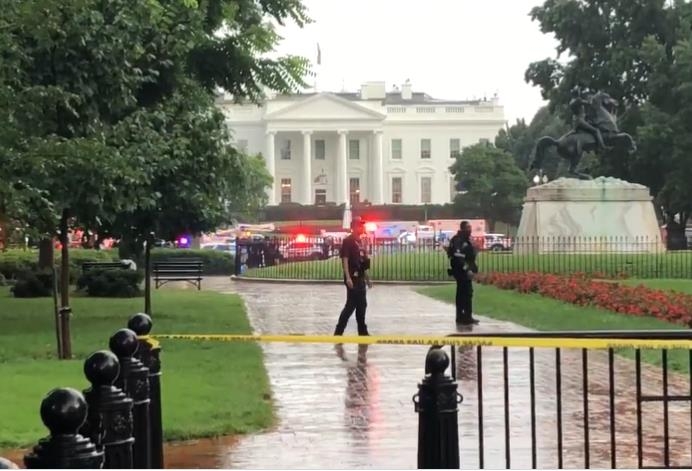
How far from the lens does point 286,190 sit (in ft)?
394

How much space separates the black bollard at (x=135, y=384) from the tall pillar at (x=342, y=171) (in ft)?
368

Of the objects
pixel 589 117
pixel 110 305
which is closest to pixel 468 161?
pixel 589 117

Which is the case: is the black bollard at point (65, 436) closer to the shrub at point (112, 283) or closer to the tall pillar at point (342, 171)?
the shrub at point (112, 283)

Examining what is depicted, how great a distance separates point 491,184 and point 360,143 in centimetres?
3557

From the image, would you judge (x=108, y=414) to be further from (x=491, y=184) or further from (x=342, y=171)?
(x=342, y=171)

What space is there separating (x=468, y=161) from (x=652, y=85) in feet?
130

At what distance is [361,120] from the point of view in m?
120

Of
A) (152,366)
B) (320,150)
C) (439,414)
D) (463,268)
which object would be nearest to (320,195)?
(320,150)

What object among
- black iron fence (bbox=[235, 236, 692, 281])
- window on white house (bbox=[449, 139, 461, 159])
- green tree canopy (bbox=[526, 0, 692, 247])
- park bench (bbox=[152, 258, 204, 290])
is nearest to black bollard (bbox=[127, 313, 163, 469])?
black iron fence (bbox=[235, 236, 692, 281])

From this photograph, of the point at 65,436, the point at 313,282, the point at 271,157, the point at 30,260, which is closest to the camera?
the point at 65,436

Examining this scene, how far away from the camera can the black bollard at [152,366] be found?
21.6ft

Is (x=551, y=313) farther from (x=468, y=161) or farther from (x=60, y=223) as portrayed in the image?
(x=468, y=161)

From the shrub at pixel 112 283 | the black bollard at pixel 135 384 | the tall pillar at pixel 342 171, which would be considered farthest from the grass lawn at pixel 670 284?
the tall pillar at pixel 342 171

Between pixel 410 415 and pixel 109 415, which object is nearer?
pixel 109 415
